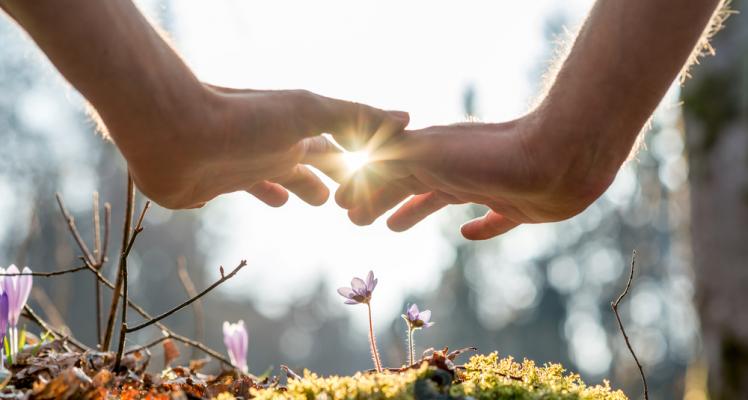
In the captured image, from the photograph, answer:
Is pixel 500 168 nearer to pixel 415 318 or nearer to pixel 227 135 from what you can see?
pixel 415 318

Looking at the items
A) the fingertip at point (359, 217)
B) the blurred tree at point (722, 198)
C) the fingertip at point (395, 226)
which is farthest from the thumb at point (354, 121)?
the blurred tree at point (722, 198)

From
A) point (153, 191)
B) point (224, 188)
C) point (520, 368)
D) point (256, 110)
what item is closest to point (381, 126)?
point (256, 110)

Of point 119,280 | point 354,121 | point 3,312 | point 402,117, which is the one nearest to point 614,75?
point 402,117

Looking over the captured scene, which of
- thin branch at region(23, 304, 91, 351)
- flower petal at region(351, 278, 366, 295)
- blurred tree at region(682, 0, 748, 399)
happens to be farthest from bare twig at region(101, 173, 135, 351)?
blurred tree at region(682, 0, 748, 399)

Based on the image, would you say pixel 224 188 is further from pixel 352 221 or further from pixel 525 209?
pixel 525 209

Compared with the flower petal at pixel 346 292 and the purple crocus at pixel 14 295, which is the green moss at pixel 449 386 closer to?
the flower petal at pixel 346 292

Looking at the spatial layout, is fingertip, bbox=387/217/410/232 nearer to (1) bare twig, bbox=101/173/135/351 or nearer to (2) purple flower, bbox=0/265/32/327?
(1) bare twig, bbox=101/173/135/351
